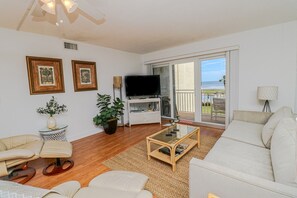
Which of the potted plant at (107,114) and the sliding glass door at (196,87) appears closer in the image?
the potted plant at (107,114)

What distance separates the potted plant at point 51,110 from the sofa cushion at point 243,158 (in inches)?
105

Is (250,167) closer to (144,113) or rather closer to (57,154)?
(57,154)

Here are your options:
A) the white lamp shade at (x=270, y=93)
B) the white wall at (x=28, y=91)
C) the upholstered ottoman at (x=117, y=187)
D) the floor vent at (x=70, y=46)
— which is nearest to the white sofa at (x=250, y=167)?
the upholstered ottoman at (x=117, y=187)

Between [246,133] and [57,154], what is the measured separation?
2780 mm

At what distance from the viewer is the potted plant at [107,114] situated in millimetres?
3537

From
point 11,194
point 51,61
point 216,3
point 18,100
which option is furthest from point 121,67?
point 11,194

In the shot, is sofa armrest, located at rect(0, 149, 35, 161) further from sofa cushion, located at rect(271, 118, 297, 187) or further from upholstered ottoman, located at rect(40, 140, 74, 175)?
sofa cushion, located at rect(271, 118, 297, 187)

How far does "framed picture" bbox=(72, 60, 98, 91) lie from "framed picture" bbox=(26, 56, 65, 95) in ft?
0.97

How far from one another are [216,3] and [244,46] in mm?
1653

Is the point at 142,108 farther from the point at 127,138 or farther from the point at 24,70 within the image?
the point at 24,70

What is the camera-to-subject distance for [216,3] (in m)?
1.91

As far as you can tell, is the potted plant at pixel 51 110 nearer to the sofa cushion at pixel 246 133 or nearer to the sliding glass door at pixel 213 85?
the sofa cushion at pixel 246 133

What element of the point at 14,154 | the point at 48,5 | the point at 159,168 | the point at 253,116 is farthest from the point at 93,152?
the point at 253,116

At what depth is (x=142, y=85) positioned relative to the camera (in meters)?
4.43
